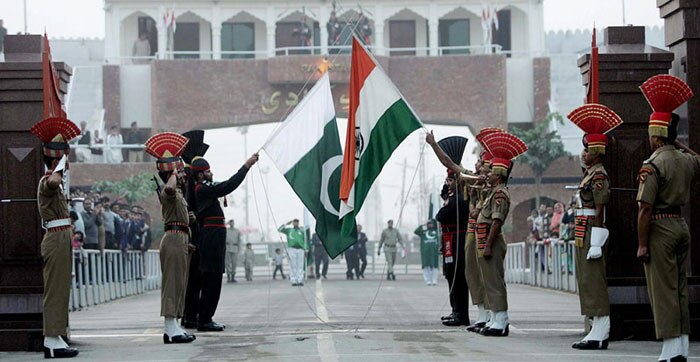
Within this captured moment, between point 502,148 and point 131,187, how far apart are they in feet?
148

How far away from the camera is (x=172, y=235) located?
14602 mm

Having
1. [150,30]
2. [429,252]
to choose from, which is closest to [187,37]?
[150,30]

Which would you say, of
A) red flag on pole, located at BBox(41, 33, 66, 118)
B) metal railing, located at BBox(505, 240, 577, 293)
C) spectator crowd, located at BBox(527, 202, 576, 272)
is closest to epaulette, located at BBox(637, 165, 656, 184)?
red flag on pole, located at BBox(41, 33, 66, 118)

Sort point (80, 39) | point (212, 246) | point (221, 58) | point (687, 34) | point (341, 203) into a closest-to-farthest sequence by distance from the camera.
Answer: point (687, 34)
point (341, 203)
point (212, 246)
point (221, 58)
point (80, 39)

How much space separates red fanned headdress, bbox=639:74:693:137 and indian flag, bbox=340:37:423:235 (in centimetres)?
402

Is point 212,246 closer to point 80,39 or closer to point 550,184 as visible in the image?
point 550,184

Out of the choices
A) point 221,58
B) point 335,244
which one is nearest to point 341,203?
point 335,244

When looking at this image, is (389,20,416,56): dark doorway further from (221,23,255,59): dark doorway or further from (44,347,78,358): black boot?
(44,347,78,358): black boot

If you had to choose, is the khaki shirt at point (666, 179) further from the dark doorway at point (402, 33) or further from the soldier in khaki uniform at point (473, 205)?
the dark doorway at point (402, 33)

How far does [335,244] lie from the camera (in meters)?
15.5

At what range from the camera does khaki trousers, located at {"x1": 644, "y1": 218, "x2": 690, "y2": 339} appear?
1147 centimetres

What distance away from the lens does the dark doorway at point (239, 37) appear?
69688 mm

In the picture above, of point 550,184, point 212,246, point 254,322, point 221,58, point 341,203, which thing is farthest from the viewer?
point 221,58

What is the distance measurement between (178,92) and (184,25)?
7493 mm
